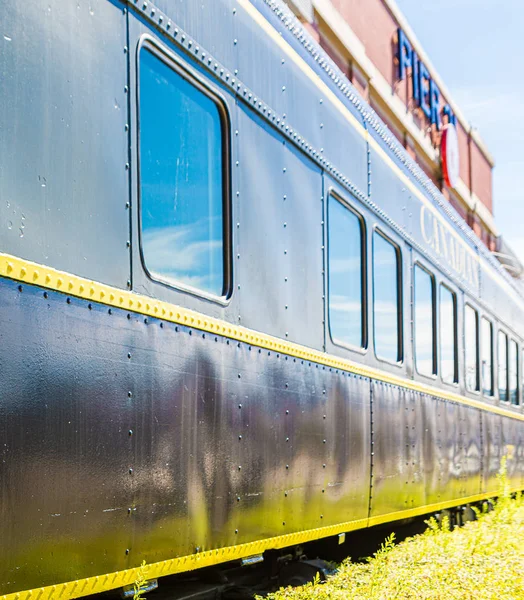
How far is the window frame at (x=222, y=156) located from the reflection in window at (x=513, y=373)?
326 inches

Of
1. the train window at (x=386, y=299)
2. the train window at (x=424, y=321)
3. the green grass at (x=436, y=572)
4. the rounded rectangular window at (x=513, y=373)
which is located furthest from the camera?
the rounded rectangular window at (x=513, y=373)

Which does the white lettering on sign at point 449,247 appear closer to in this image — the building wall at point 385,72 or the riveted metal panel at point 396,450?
the riveted metal panel at point 396,450

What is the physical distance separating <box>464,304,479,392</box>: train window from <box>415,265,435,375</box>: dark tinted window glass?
1446mm

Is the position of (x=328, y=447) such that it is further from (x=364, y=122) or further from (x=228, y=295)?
(x=364, y=122)

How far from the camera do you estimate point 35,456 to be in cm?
272

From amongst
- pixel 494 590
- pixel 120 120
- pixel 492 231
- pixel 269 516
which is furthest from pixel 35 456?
pixel 492 231

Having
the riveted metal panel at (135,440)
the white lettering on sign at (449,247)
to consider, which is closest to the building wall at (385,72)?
the white lettering on sign at (449,247)

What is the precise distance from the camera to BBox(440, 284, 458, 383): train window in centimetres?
809

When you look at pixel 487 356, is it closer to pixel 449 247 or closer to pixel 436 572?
pixel 449 247

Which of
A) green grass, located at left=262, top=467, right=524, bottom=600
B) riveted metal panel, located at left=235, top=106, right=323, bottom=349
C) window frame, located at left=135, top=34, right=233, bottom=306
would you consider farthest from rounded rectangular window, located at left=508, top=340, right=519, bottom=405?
window frame, located at left=135, top=34, right=233, bottom=306

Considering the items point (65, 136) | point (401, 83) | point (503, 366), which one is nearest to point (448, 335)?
point (503, 366)

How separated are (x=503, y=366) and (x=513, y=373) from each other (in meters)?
0.83

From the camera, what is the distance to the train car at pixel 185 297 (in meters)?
2.78

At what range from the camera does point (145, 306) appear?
331cm
